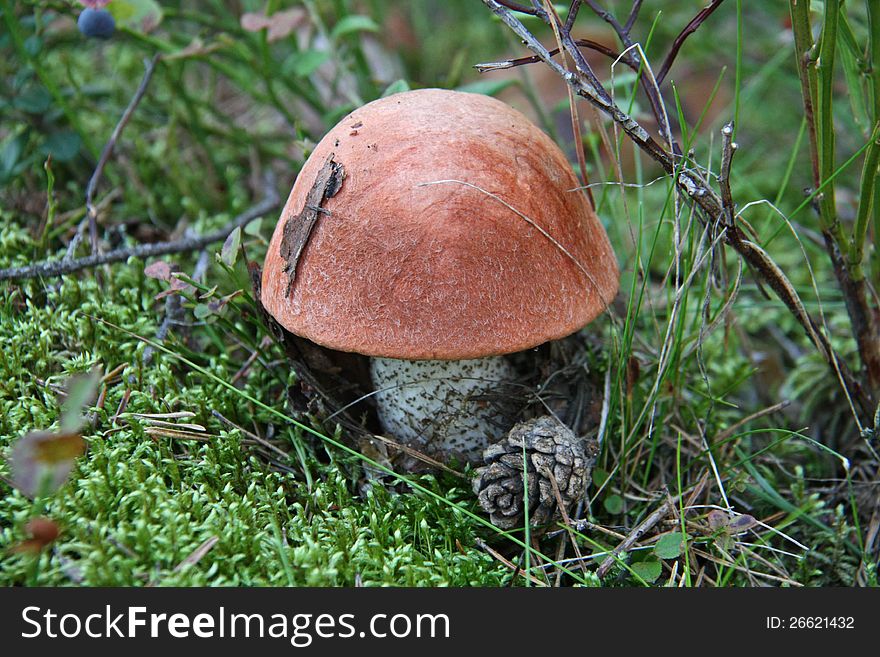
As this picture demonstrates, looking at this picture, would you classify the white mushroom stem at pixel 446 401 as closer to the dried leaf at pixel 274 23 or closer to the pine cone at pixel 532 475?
the pine cone at pixel 532 475

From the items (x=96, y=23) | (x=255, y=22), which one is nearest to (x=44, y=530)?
(x=96, y=23)

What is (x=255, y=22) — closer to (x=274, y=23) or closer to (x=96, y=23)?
(x=274, y=23)

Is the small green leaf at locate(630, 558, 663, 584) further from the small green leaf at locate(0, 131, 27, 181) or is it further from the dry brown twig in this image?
the small green leaf at locate(0, 131, 27, 181)

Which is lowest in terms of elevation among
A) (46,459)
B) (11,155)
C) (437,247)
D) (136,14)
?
(46,459)

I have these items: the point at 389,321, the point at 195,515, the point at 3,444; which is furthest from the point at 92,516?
the point at 389,321

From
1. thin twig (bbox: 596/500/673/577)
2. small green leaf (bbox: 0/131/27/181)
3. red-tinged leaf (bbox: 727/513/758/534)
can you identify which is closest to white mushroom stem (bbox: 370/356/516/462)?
thin twig (bbox: 596/500/673/577)

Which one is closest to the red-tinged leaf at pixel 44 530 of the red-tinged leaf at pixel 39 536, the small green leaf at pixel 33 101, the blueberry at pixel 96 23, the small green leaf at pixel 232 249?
the red-tinged leaf at pixel 39 536
